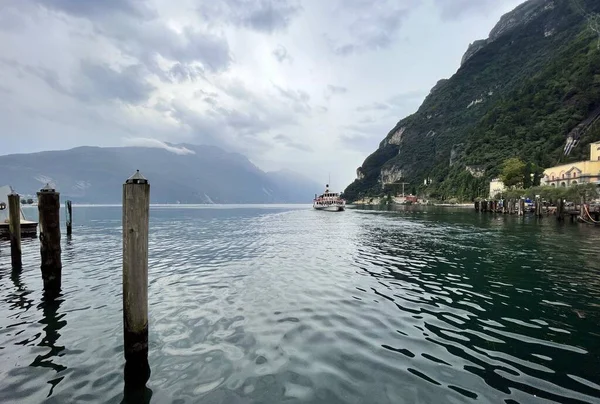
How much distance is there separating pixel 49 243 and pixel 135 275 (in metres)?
9.33

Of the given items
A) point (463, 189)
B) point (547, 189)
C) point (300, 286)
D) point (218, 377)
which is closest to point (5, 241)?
point (300, 286)

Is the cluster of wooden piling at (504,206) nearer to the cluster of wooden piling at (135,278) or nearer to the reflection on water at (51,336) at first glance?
the cluster of wooden piling at (135,278)

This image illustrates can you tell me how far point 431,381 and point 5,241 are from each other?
113 feet

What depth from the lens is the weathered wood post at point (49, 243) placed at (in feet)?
40.5

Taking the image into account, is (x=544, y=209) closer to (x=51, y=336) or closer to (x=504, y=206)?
(x=504, y=206)

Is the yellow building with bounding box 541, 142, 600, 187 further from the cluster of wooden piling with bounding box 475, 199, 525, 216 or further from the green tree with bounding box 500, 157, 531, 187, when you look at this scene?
the cluster of wooden piling with bounding box 475, 199, 525, 216

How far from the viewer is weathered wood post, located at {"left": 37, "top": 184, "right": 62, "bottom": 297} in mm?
12336

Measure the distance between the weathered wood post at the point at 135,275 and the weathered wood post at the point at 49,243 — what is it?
841cm

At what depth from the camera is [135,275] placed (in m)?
6.06

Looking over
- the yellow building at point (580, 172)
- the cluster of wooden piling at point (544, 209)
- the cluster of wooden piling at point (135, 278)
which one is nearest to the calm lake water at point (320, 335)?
the cluster of wooden piling at point (135, 278)

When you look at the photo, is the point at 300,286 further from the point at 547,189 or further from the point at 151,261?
the point at 547,189

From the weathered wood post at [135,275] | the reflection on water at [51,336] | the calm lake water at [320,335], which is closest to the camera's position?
the calm lake water at [320,335]

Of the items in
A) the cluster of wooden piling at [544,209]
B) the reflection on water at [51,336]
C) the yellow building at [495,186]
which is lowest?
the reflection on water at [51,336]

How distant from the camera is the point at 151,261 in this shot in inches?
739
